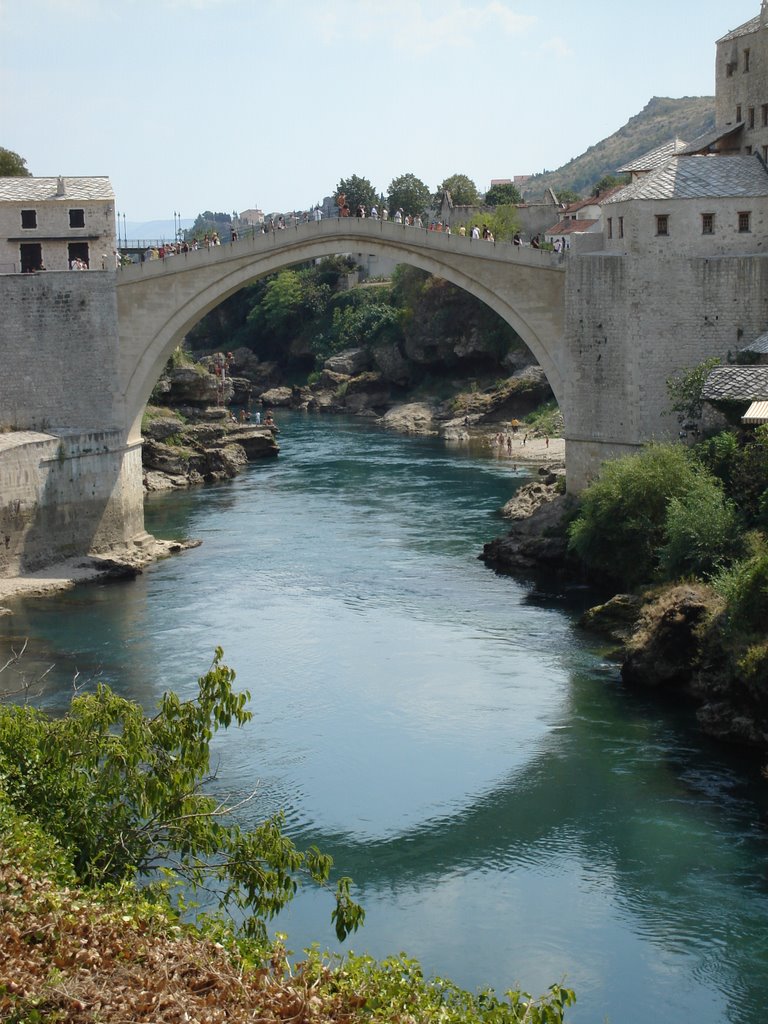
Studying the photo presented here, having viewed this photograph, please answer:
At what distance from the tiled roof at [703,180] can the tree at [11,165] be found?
79.4 ft

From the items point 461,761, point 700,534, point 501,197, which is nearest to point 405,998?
point 461,761

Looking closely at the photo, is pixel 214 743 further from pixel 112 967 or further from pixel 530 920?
pixel 112 967

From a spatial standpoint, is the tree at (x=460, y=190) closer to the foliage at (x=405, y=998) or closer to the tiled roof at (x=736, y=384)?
the tiled roof at (x=736, y=384)

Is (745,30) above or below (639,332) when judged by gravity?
above

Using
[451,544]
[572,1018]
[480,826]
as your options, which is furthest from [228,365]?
[572,1018]

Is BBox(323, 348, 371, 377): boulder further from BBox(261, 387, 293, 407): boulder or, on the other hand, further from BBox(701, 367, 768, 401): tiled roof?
BBox(701, 367, 768, 401): tiled roof

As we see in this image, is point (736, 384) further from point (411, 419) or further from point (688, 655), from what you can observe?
point (411, 419)

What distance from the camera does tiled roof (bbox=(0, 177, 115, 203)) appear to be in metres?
29.2

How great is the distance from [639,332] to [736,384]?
2.89 meters

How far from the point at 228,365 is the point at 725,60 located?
1426 inches

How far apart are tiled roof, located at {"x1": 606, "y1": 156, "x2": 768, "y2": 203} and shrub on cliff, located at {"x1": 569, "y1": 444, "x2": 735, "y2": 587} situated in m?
4.49

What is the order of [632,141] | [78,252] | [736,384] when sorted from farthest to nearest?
[632,141], [78,252], [736,384]

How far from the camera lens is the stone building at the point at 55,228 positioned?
29.1m

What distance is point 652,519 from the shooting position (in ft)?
78.2
